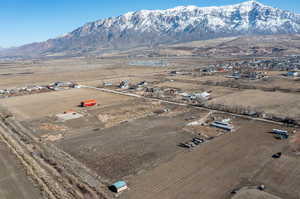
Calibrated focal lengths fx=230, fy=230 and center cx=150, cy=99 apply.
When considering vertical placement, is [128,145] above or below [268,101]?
below

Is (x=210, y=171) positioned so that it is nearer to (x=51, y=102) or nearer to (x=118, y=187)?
(x=118, y=187)

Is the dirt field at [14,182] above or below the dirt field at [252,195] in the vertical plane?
above

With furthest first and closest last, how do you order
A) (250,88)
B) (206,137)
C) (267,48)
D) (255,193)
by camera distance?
(267,48) < (250,88) < (206,137) < (255,193)

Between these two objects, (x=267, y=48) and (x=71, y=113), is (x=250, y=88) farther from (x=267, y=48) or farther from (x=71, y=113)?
(x=267, y=48)

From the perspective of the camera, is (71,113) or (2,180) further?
(71,113)

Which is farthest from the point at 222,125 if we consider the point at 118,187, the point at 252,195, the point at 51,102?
the point at 51,102

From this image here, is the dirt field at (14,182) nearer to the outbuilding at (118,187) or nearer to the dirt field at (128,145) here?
the dirt field at (128,145)

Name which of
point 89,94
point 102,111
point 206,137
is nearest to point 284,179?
point 206,137

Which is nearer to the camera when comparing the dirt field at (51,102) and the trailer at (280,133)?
the trailer at (280,133)

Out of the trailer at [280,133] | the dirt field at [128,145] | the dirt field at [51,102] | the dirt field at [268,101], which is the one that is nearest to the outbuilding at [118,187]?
the dirt field at [128,145]
